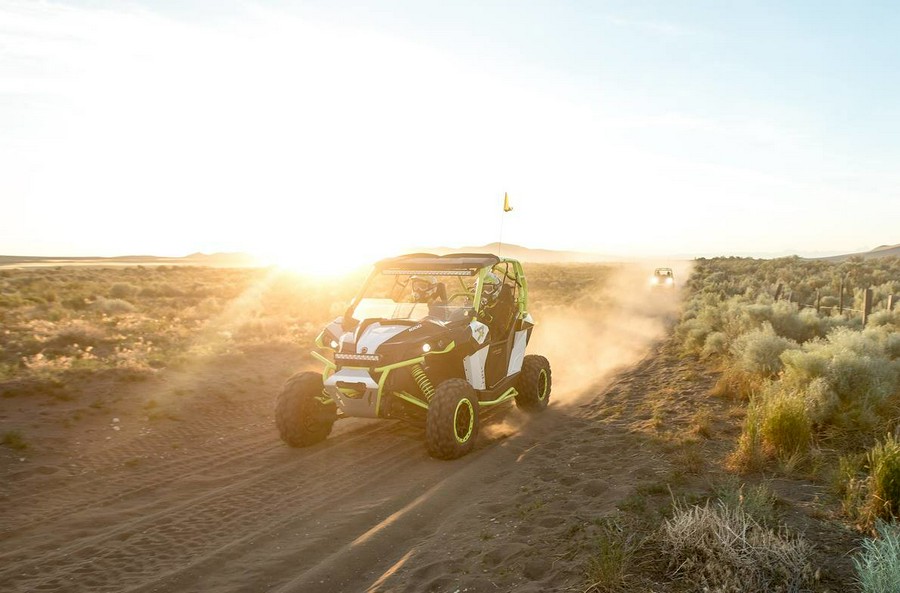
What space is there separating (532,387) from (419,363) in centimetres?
287

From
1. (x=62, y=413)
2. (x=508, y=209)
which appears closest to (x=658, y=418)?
(x=508, y=209)

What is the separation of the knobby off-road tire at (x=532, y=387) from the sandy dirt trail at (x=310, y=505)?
1.24 ft

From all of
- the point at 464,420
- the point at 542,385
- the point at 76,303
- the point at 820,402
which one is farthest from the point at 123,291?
the point at 820,402

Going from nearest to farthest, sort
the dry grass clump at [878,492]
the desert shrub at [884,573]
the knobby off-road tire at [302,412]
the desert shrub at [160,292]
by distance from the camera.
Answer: the desert shrub at [884,573]
the dry grass clump at [878,492]
the knobby off-road tire at [302,412]
the desert shrub at [160,292]

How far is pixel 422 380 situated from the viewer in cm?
763

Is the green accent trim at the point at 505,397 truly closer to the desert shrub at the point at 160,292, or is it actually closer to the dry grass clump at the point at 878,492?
the dry grass clump at the point at 878,492

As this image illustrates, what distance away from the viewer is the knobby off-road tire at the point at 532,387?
389 inches

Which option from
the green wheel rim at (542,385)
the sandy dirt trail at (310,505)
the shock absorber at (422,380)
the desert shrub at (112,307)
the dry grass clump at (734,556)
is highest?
the shock absorber at (422,380)

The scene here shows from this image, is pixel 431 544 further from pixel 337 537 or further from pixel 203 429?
pixel 203 429

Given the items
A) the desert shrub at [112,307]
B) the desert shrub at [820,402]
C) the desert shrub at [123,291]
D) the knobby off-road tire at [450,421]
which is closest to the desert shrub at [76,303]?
the desert shrub at [112,307]

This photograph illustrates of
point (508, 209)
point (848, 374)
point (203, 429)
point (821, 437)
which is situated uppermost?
point (508, 209)

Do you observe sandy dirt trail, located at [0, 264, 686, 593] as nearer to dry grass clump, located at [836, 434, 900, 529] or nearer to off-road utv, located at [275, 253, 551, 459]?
off-road utv, located at [275, 253, 551, 459]

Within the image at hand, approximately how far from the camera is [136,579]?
4910mm

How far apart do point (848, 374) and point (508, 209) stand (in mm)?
5429
